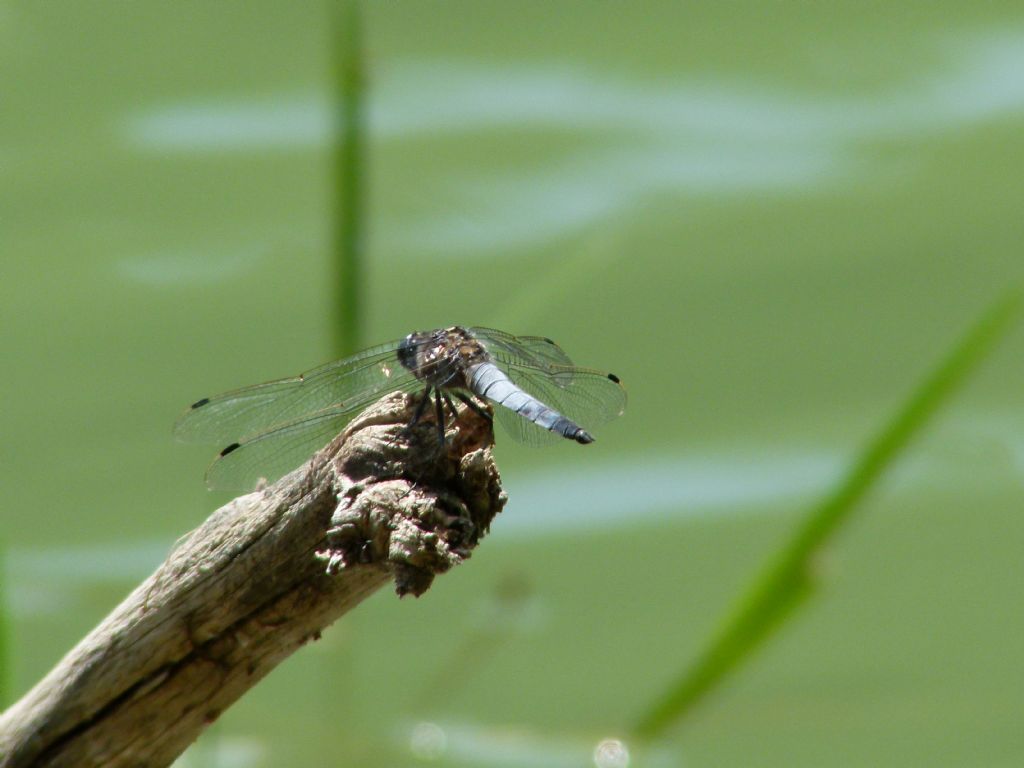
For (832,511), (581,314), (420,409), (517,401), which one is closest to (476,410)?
(420,409)

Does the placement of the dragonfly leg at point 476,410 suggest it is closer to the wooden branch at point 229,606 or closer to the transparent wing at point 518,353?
the wooden branch at point 229,606

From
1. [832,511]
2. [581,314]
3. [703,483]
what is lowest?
[703,483]

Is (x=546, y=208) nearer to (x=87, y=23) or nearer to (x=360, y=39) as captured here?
(x=87, y=23)

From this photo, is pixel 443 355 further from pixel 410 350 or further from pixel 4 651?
pixel 4 651

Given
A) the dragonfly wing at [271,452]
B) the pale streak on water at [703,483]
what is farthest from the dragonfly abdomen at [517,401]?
the pale streak on water at [703,483]

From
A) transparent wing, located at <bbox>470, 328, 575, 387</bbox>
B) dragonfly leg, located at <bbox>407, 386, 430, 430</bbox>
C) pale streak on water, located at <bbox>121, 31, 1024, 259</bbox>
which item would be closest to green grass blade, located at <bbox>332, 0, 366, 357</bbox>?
transparent wing, located at <bbox>470, 328, 575, 387</bbox>

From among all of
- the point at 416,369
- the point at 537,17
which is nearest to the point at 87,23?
the point at 537,17
